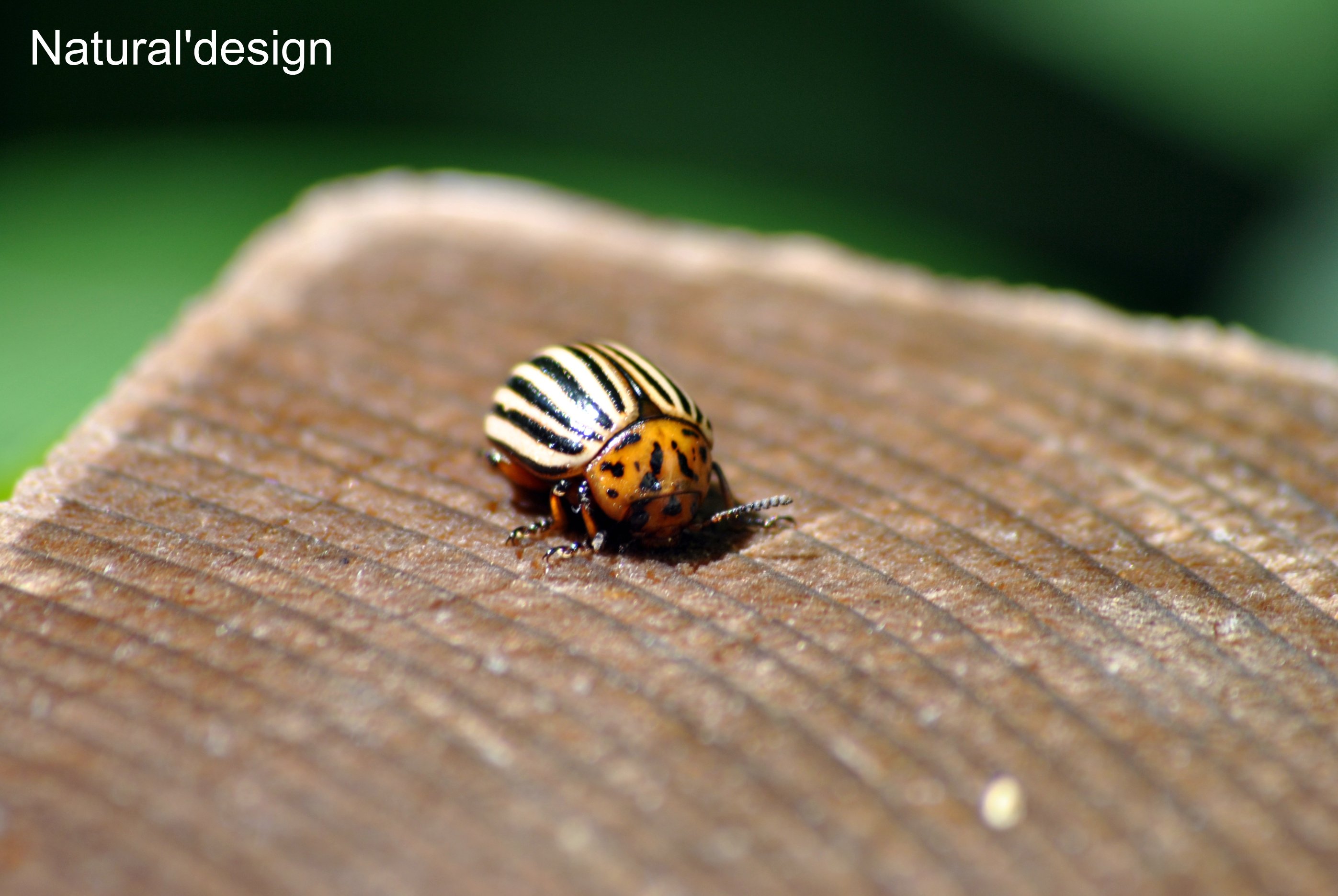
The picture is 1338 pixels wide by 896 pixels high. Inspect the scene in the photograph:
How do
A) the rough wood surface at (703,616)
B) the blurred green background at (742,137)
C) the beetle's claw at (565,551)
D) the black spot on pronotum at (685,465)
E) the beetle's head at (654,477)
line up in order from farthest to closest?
the blurred green background at (742,137) → the black spot on pronotum at (685,465) → the beetle's head at (654,477) → the beetle's claw at (565,551) → the rough wood surface at (703,616)

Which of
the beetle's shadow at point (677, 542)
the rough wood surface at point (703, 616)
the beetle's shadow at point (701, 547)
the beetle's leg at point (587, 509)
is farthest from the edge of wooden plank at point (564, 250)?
the beetle's shadow at point (701, 547)

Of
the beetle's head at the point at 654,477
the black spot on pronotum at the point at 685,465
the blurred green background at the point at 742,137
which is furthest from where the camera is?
the blurred green background at the point at 742,137

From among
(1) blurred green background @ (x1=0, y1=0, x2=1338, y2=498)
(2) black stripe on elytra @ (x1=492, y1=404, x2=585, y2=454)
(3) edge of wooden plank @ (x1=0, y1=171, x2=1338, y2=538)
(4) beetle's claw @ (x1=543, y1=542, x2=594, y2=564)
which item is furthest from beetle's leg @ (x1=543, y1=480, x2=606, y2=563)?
(1) blurred green background @ (x1=0, y1=0, x2=1338, y2=498)

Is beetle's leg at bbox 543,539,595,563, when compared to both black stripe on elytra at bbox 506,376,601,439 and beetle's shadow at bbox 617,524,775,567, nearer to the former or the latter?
beetle's shadow at bbox 617,524,775,567

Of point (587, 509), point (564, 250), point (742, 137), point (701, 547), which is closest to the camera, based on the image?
point (701, 547)

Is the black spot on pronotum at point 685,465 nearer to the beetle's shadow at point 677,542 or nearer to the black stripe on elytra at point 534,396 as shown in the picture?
the beetle's shadow at point 677,542

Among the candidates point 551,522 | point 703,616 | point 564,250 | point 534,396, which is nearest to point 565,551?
point 551,522

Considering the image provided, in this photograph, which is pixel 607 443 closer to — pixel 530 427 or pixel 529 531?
pixel 530 427

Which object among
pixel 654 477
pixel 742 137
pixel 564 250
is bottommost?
pixel 654 477
